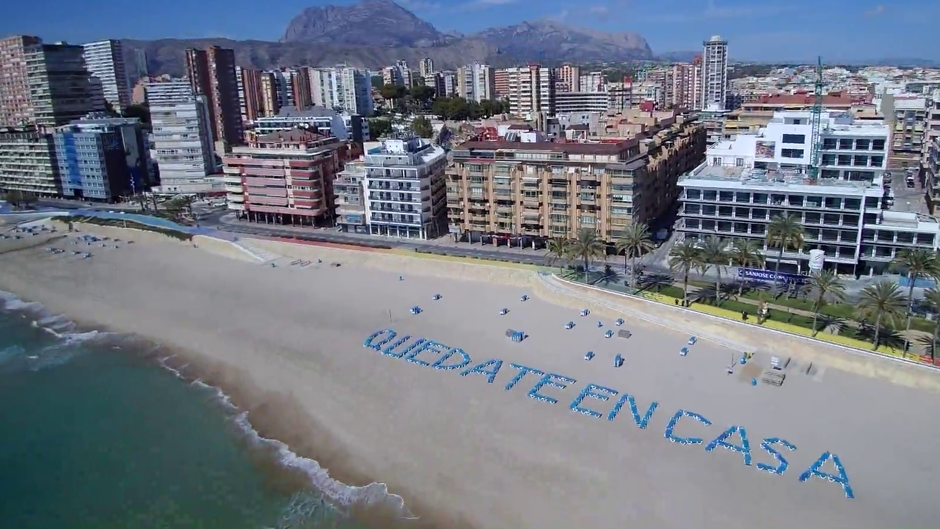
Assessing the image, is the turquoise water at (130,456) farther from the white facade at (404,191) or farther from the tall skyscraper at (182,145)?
the tall skyscraper at (182,145)

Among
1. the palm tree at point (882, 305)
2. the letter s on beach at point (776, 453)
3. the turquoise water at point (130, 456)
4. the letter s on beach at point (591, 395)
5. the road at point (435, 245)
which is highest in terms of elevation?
the palm tree at point (882, 305)

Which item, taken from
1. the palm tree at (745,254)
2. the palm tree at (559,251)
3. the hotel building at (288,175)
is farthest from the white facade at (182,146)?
the palm tree at (745,254)

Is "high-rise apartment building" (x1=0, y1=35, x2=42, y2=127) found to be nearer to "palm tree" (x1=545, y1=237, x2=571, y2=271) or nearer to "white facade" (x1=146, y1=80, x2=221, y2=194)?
"white facade" (x1=146, y1=80, x2=221, y2=194)

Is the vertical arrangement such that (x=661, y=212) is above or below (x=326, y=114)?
below

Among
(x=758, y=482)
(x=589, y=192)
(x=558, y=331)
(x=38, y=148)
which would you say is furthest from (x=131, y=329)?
(x=38, y=148)

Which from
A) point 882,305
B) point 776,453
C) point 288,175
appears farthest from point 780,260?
point 288,175

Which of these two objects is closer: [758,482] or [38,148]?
[758,482]

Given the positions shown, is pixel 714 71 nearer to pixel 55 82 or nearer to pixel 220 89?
pixel 220 89

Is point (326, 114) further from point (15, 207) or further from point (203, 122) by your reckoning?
point (15, 207)

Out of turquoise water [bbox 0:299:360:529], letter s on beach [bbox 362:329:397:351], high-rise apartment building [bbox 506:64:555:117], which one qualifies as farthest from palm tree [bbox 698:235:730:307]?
high-rise apartment building [bbox 506:64:555:117]
